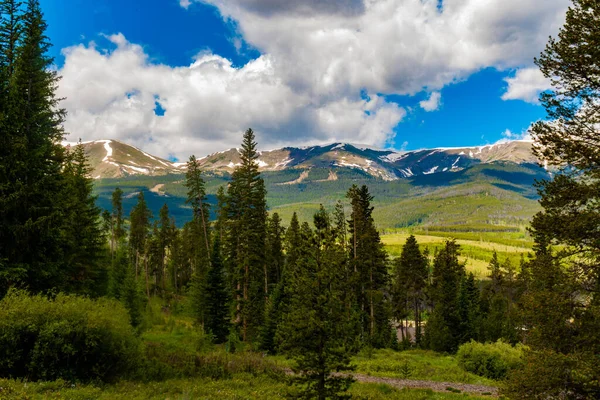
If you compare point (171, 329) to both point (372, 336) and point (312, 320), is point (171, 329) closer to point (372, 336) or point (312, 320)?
point (372, 336)

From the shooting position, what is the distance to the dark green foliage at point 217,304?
33188mm

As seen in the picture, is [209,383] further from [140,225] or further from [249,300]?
[140,225]

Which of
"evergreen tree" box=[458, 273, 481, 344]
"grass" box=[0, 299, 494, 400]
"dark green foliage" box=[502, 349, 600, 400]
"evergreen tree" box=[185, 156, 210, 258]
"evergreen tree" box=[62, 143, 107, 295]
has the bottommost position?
"evergreen tree" box=[458, 273, 481, 344]

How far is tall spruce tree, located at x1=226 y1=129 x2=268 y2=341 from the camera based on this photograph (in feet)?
112

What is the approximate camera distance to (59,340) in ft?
41.2

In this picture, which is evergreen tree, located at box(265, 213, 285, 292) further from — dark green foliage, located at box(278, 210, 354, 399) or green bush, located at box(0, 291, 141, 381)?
dark green foliage, located at box(278, 210, 354, 399)

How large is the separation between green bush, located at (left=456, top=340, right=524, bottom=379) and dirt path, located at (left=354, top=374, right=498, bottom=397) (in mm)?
5923

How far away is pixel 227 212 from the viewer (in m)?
36.2

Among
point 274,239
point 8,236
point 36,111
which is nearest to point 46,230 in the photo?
point 8,236

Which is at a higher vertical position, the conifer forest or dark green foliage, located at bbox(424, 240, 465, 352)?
the conifer forest

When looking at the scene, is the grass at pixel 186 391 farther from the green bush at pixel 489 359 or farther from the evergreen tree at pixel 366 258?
the evergreen tree at pixel 366 258

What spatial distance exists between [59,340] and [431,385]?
2031cm

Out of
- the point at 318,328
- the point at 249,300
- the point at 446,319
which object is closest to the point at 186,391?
the point at 318,328

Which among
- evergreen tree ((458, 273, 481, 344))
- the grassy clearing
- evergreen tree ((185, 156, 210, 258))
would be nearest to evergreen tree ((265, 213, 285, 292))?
evergreen tree ((185, 156, 210, 258))
